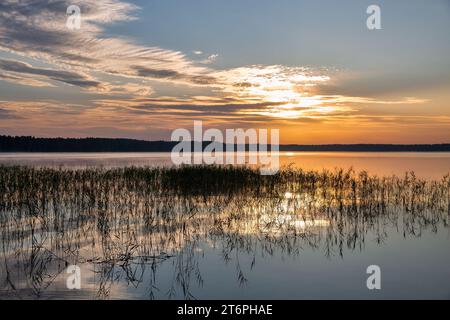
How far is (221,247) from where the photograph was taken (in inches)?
359

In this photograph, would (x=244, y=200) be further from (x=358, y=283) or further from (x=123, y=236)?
(x=358, y=283)

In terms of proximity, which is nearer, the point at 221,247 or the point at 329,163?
the point at 221,247

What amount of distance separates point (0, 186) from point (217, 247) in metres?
10.7

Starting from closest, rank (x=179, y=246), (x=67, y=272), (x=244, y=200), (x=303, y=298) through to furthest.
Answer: (x=303, y=298), (x=67, y=272), (x=179, y=246), (x=244, y=200)

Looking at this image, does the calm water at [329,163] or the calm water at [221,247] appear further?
the calm water at [329,163]

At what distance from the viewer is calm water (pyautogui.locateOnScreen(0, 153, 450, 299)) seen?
6.91 meters

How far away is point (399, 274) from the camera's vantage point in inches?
310

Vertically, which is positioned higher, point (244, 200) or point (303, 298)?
point (244, 200)

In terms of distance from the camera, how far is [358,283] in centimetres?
734

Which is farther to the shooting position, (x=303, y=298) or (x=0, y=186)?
(x=0, y=186)

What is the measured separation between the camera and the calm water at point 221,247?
6.91 metres

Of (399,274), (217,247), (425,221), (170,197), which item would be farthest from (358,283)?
(170,197)

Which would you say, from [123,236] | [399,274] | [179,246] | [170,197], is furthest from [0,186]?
[399,274]
